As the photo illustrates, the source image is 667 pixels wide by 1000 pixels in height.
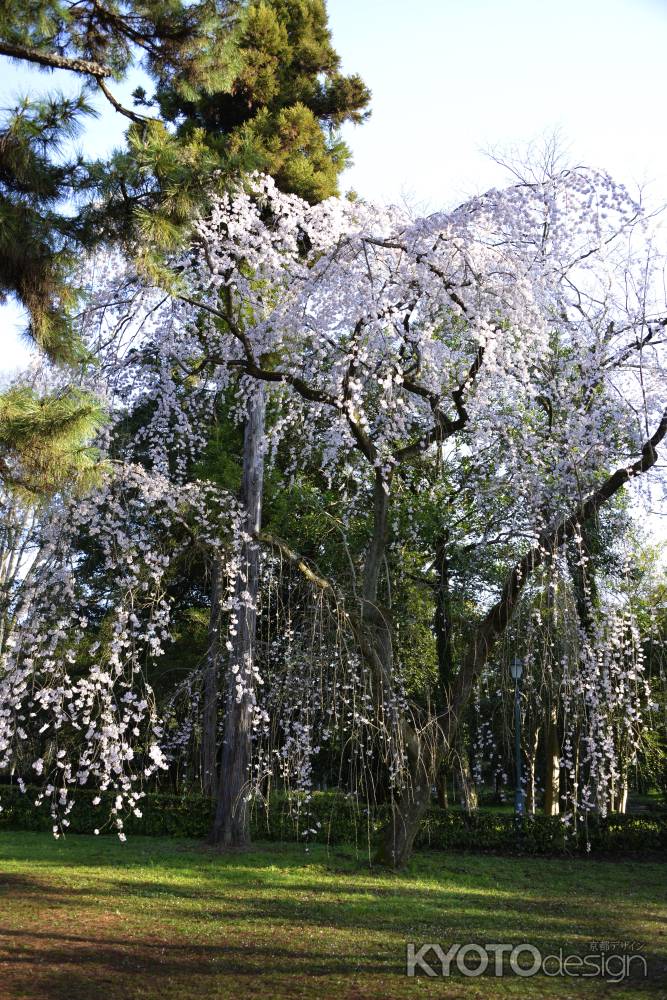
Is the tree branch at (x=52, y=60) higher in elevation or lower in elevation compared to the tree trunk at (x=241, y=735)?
higher

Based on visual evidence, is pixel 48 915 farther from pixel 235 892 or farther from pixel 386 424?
pixel 386 424

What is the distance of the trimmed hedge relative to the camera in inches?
429

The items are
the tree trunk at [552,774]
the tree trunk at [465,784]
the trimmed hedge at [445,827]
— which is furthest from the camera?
the tree trunk at [552,774]

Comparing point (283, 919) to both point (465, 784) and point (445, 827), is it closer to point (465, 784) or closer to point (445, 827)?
point (465, 784)

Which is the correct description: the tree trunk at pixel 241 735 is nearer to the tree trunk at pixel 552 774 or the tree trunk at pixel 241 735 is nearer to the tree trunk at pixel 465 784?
the tree trunk at pixel 465 784

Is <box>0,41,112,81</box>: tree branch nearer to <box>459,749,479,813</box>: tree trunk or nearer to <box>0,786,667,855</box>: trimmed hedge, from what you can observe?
<box>459,749,479,813</box>: tree trunk

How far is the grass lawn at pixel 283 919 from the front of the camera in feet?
15.4

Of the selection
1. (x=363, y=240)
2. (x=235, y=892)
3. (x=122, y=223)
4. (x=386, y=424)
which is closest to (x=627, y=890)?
(x=235, y=892)

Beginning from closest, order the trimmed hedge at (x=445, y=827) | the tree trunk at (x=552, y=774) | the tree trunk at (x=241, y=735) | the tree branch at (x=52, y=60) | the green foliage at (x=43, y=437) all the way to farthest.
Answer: the green foliage at (x=43, y=437) → the tree branch at (x=52, y=60) → the tree trunk at (x=241, y=735) → the trimmed hedge at (x=445, y=827) → the tree trunk at (x=552, y=774)

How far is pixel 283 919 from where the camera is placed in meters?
6.26

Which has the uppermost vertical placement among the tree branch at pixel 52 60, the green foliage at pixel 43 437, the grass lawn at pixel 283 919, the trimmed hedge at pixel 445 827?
the tree branch at pixel 52 60

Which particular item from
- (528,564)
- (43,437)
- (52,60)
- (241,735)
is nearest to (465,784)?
(528,564)

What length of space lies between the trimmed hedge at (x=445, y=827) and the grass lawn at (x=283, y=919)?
2.83 ft

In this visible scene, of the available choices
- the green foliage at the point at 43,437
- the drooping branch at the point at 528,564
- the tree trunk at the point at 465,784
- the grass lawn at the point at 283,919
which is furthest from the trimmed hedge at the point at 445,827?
the green foliage at the point at 43,437
